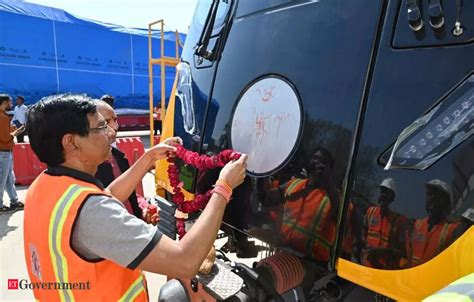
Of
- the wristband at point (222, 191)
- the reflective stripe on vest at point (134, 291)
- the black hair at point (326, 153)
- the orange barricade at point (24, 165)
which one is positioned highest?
the black hair at point (326, 153)

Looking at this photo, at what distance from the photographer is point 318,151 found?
54.5 inches

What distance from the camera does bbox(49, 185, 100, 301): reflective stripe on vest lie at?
3.98 feet

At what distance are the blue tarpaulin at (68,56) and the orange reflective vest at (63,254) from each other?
14.9 meters

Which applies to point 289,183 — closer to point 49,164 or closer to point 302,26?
point 302,26

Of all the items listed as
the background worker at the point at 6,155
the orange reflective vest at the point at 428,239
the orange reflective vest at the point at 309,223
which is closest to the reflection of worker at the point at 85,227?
the orange reflective vest at the point at 309,223

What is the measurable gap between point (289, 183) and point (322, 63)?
1.53ft

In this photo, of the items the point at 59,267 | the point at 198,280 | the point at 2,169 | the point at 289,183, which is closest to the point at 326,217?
the point at 289,183

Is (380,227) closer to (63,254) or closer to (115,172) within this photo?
(63,254)

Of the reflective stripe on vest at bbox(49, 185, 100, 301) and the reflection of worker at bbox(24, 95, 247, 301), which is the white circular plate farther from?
the reflective stripe on vest at bbox(49, 185, 100, 301)

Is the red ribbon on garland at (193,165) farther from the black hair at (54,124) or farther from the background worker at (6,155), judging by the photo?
the background worker at (6,155)

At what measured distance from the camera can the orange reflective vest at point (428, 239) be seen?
3.35ft

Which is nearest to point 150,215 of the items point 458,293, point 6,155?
point 458,293

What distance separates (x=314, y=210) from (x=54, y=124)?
0.96 metres

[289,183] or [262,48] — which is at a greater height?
[262,48]
